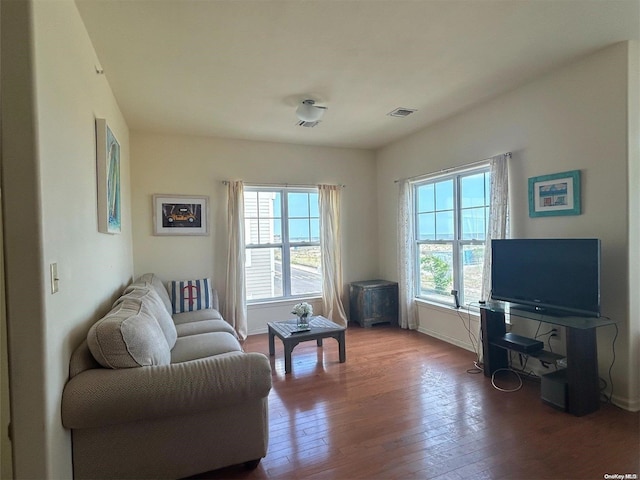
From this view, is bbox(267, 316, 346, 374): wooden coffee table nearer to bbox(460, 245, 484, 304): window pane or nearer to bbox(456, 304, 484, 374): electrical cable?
bbox(456, 304, 484, 374): electrical cable

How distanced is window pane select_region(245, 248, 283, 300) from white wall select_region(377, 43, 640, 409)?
280 centimetres

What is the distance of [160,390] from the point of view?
5.51 feet

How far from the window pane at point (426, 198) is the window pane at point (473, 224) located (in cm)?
55

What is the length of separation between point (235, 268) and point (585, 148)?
3.81m

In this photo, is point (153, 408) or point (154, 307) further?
point (154, 307)

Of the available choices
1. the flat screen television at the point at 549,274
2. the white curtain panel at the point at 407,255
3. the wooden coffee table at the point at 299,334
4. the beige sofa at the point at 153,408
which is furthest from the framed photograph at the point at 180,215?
the flat screen television at the point at 549,274

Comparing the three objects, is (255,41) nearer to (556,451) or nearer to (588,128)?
(588,128)

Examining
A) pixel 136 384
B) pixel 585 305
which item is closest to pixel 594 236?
pixel 585 305

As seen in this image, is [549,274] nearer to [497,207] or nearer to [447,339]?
[497,207]

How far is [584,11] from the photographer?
210 cm

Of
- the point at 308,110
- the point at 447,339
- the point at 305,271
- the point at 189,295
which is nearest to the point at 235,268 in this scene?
the point at 189,295

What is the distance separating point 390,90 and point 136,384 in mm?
2981

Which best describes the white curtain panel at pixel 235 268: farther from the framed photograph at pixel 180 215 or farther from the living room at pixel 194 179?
the framed photograph at pixel 180 215

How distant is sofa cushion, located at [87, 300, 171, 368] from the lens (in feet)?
5.63
